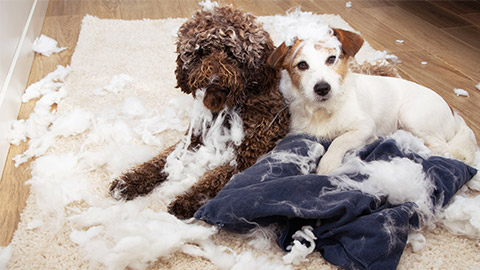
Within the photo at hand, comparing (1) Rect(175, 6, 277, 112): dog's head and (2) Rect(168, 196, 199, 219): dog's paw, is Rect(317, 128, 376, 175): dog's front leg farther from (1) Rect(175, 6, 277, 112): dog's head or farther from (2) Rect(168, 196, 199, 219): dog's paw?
(2) Rect(168, 196, 199, 219): dog's paw

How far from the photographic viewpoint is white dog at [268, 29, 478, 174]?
1.40m

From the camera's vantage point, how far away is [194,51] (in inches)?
54.1

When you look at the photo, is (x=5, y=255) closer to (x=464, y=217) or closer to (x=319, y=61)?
(x=319, y=61)

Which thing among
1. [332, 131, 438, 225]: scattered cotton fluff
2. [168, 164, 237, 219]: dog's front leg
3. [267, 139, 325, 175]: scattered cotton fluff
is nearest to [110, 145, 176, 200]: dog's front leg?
[168, 164, 237, 219]: dog's front leg

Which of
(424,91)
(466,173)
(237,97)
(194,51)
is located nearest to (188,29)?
(194,51)

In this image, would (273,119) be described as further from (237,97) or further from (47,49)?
(47,49)

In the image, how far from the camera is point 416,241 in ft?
4.10

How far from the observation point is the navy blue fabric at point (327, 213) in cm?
115

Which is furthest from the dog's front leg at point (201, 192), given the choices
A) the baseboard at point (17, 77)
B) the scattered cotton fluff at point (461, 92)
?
the scattered cotton fluff at point (461, 92)

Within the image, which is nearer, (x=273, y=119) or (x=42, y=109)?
(x=273, y=119)

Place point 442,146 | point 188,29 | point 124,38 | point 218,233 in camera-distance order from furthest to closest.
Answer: point 124,38 < point 442,146 < point 188,29 < point 218,233

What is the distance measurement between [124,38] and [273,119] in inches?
62.3

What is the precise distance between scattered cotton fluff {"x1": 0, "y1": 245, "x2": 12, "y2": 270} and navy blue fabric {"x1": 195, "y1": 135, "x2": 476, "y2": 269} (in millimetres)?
556

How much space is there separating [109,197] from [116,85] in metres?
0.89
